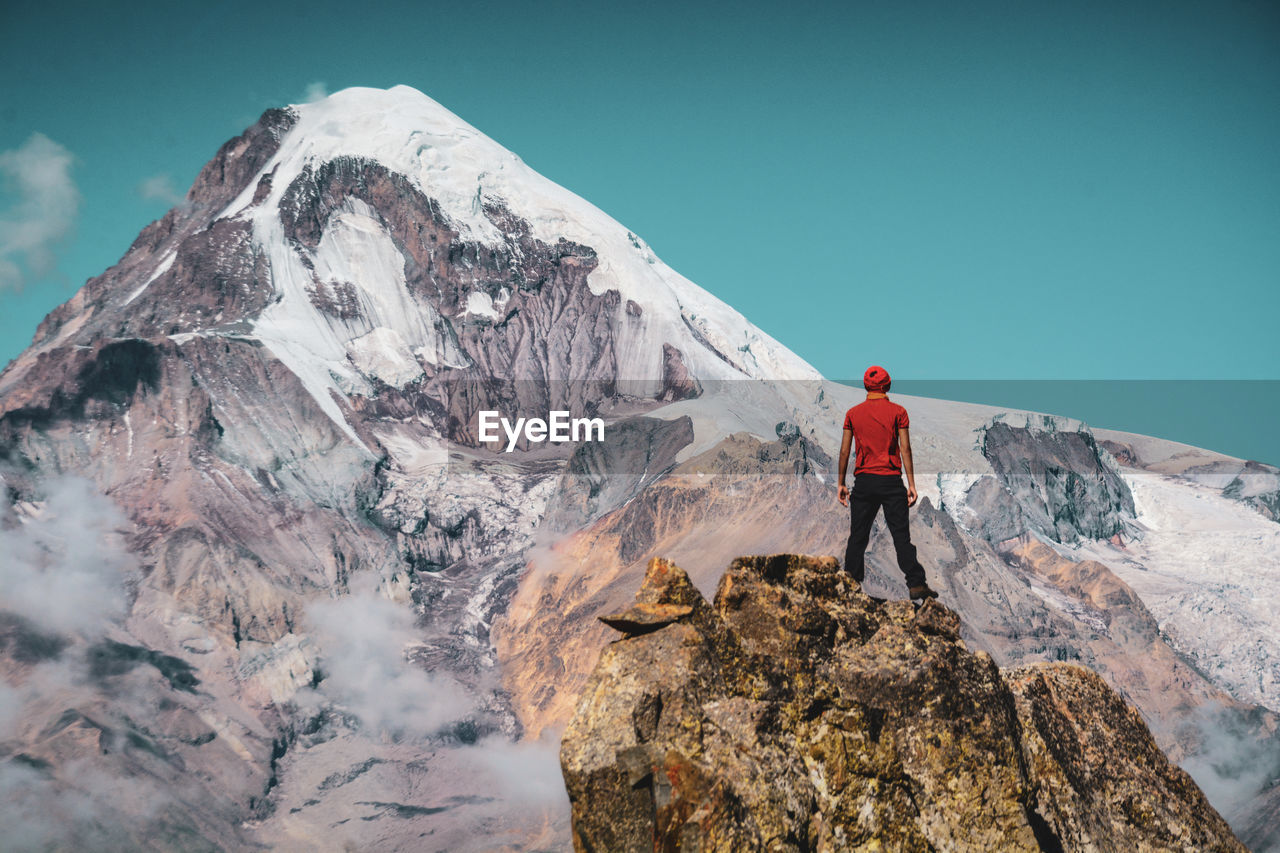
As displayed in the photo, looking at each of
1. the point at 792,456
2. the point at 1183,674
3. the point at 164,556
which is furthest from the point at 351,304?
the point at 1183,674

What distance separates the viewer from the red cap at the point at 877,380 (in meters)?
12.8

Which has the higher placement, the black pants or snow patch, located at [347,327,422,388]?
snow patch, located at [347,327,422,388]

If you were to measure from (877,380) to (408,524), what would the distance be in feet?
500

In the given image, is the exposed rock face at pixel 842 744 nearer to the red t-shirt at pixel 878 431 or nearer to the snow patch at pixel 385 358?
the red t-shirt at pixel 878 431

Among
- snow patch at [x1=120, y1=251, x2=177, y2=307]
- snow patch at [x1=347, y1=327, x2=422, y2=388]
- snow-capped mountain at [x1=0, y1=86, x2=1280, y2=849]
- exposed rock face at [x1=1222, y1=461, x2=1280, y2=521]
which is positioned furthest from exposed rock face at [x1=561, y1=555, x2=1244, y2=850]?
exposed rock face at [x1=1222, y1=461, x2=1280, y2=521]

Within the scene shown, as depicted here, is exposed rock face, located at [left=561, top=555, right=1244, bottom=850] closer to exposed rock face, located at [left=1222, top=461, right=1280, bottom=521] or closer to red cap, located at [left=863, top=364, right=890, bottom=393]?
red cap, located at [left=863, top=364, right=890, bottom=393]

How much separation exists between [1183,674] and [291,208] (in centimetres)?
14569

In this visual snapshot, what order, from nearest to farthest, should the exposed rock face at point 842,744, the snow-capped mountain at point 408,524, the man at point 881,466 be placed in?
the exposed rock face at point 842,744
the man at point 881,466
the snow-capped mountain at point 408,524

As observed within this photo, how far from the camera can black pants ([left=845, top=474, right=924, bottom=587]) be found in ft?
41.8

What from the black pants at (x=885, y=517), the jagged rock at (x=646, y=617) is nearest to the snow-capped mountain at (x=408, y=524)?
the black pants at (x=885, y=517)

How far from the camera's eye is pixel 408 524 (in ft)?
527

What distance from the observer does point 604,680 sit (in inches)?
466

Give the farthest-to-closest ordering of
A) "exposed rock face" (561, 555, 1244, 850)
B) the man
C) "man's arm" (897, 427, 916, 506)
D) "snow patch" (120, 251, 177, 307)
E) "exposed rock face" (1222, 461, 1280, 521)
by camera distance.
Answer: "exposed rock face" (1222, 461, 1280, 521) → "snow patch" (120, 251, 177, 307) → the man → "man's arm" (897, 427, 916, 506) → "exposed rock face" (561, 555, 1244, 850)

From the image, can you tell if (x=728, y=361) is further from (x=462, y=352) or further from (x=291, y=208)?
(x=291, y=208)
